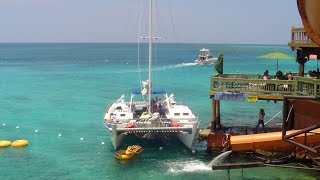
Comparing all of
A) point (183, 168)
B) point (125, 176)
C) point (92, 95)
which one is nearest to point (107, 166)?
point (125, 176)

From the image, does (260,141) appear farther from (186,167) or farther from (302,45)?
(302,45)

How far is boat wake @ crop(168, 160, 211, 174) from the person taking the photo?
19609 mm

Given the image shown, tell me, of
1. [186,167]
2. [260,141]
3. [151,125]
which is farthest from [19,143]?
[260,141]

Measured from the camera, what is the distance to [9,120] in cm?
3425

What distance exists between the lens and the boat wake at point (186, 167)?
19.6 metres

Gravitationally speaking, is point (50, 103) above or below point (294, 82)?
below

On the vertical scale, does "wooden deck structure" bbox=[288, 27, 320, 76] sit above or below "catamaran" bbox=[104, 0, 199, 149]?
above

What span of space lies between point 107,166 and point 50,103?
25.4 meters

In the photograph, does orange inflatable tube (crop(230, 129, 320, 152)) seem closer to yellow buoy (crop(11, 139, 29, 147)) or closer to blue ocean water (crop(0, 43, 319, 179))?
blue ocean water (crop(0, 43, 319, 179))

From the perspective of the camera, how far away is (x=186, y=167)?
20.2 metres
